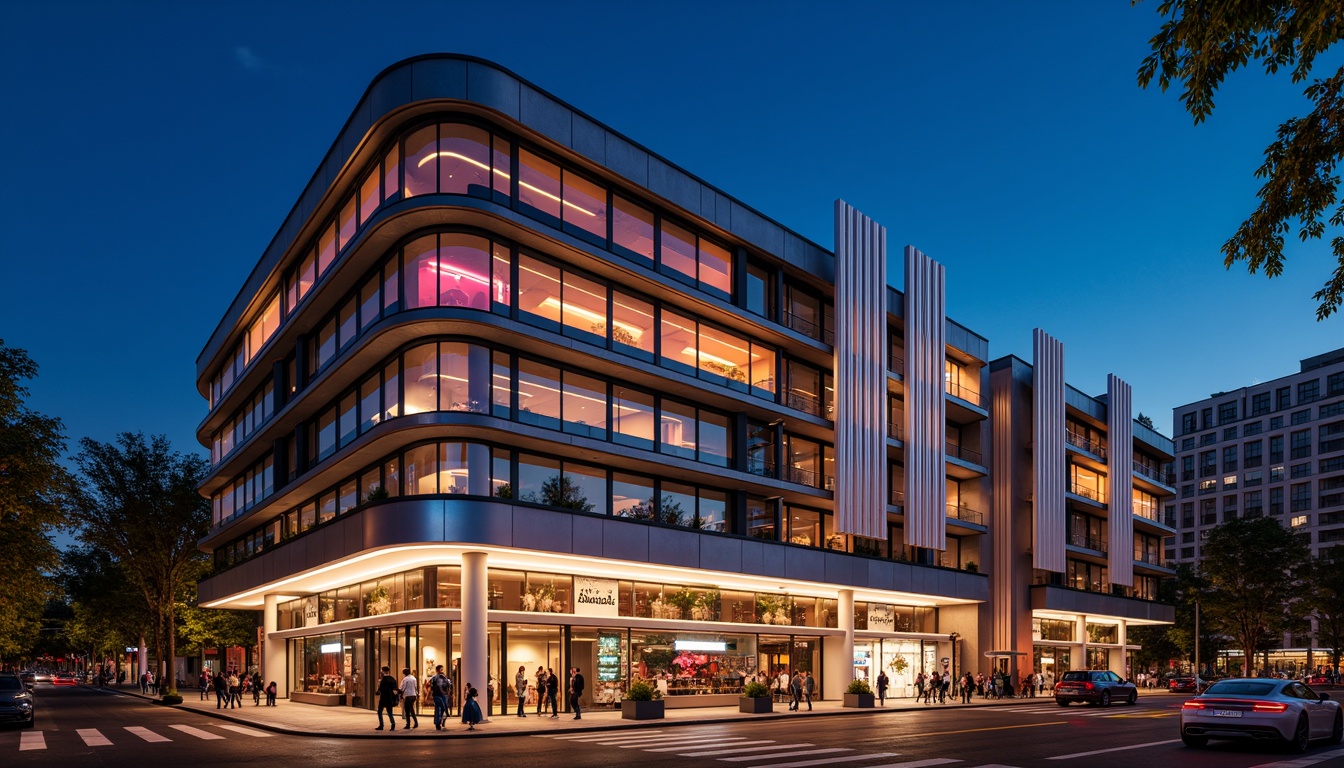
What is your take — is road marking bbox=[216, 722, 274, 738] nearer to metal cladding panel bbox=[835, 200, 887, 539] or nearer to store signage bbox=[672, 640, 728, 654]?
store signage bbox=[672, 640, 728, 654]

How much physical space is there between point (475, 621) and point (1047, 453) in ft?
132

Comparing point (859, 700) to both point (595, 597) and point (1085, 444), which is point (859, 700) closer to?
point (595, 597)

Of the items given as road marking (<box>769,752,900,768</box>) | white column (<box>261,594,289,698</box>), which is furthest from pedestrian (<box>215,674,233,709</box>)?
road marking (<box>769,752,900,768</box>)

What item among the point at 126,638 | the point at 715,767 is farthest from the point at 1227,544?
the point at 126,638

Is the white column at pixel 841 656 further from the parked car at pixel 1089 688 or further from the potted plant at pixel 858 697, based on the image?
the parked car at pixel 1089 688

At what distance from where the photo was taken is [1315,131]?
32.6 feet

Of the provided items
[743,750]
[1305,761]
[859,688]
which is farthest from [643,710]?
[1305,761]

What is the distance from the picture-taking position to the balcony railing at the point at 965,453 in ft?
188

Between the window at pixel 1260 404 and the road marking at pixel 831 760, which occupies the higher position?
the window at pixel 1260 404

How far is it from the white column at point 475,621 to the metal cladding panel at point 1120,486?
5030cm

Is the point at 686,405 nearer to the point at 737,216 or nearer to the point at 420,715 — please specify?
the point at 737,216

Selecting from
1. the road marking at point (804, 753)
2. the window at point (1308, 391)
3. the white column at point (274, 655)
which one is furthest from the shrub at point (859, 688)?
the window at point (1308, 391)

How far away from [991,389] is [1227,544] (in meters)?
34.0

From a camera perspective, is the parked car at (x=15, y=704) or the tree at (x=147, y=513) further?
the tree at (x=147, y=513)
